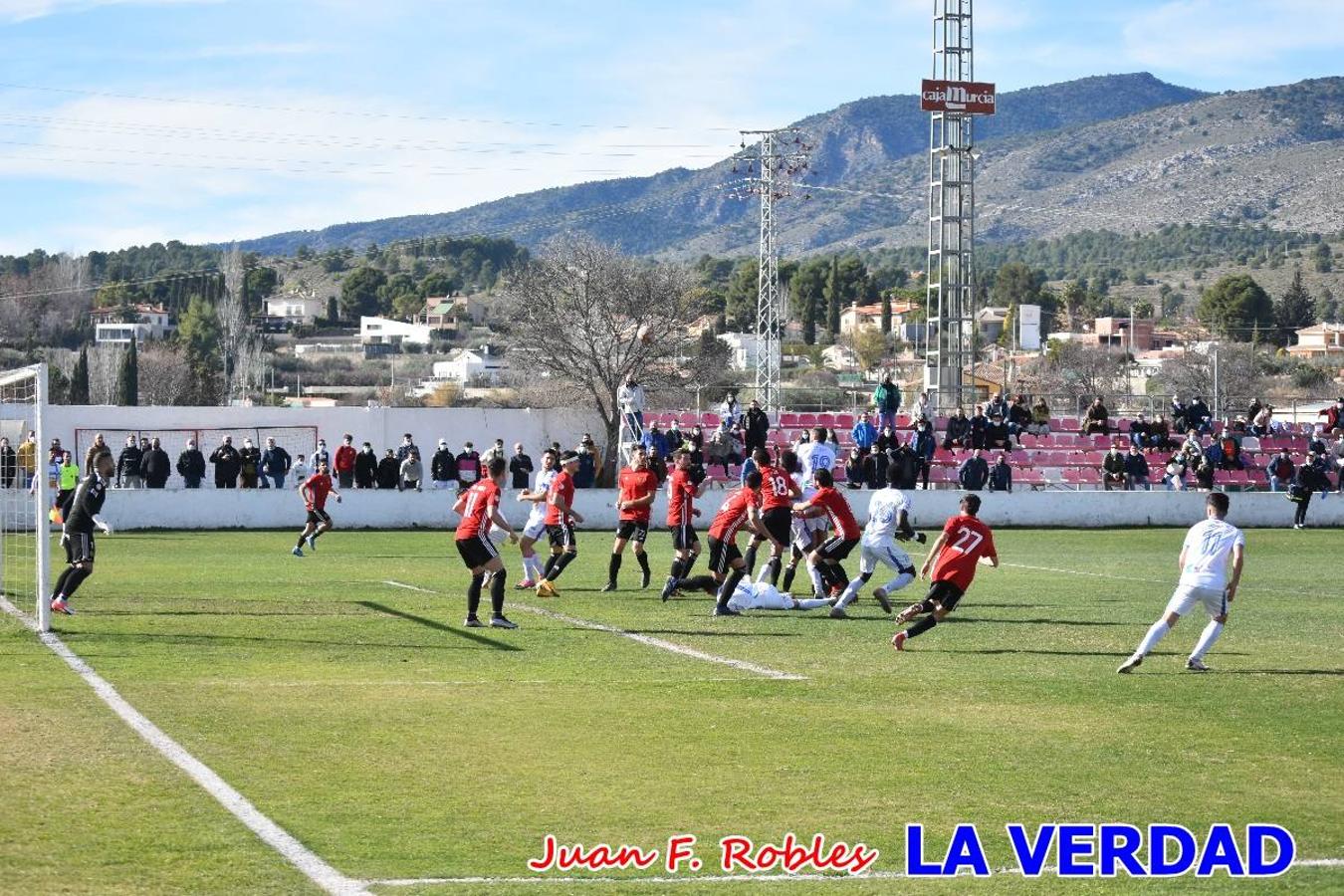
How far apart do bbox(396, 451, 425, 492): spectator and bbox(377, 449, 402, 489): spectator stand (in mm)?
145

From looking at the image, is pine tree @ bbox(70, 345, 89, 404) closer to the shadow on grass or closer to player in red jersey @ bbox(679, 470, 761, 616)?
the shadow on grass

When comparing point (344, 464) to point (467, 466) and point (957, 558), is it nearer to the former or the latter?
point (467, 466)

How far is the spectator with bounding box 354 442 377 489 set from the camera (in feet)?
137

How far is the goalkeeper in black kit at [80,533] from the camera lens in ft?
63.4

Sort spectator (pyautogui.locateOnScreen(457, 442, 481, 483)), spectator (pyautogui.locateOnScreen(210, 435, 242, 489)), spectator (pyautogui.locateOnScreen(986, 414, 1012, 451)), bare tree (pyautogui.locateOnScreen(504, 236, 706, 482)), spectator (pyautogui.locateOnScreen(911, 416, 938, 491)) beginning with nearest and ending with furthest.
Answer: spectator (pyautogui.locateOnScreen(210, 435, 242, 489)), spectator (pyautogui.locateOnScreen(457, 442, 481, 483)), spectator (pyautogui.locateOnScreen(911, 416, 938, 491)), spectator (pyautogui.locateOnScreen(986, 414, 1012, 451)), bare tree (pyautogui.locateOnScreen(504, 236, 706, 482))

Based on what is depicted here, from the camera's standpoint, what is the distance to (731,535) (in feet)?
68.0

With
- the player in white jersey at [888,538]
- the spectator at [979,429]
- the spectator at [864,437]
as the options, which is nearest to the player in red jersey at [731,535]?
the player in white jersey at [888,538]

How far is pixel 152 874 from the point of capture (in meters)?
8.34

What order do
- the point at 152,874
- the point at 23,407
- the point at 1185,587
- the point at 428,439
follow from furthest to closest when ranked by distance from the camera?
the point at 428,439, the point at 23,407, the point at 1185,587, the point at 152,874

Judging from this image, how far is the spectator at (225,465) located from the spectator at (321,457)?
1.90 m

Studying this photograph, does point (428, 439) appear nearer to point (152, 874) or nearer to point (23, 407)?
point (23, 407)

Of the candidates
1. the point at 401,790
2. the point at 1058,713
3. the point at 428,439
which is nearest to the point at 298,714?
the point at 401,790

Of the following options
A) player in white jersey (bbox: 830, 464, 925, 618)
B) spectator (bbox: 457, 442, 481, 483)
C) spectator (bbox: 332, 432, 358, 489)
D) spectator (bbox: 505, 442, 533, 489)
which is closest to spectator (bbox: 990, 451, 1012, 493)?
spectator (bbox: 505, 442, 533, 489)

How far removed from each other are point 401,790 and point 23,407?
104 ft
